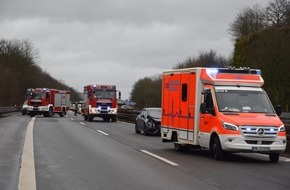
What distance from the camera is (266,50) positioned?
136ft

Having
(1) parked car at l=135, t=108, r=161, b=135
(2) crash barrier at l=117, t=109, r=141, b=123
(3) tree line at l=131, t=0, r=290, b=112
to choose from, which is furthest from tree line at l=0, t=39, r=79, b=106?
(1) parked car at l=135, t=108, r=161, b=135

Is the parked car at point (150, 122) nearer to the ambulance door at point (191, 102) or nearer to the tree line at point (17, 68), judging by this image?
the ambulance door at point (191, 102)

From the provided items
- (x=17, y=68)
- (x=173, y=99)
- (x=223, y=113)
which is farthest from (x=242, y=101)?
(x=17, y=68)

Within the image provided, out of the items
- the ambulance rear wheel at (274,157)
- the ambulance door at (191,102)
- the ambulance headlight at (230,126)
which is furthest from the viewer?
the ambulance door at (191,102)

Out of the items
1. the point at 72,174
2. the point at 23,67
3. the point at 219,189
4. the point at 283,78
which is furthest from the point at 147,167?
the point at 23,67

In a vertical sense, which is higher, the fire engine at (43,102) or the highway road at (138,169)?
the fire engine at (43,102)

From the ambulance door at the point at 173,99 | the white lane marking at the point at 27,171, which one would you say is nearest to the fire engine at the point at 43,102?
the white lane marking at the point at 27,171

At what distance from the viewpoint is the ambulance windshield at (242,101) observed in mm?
14570

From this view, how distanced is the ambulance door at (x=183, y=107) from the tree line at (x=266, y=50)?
25553mm

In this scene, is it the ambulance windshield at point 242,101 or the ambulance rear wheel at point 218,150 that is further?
the ambulance windshield at point 242,101

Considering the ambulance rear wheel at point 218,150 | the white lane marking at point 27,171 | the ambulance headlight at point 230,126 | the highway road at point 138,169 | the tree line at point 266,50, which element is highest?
the tree line at point 266,50

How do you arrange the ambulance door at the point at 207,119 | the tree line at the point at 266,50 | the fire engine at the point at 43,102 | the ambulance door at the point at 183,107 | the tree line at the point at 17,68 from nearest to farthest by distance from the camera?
the ambulance door at the point at 207,119 < the ambulance door at the point at 183,107 < the tree line at the point at 266,50 < the fire engine at the point at 43,102 < the tree line at the point at 17,68

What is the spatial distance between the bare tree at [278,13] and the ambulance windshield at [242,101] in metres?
55.6

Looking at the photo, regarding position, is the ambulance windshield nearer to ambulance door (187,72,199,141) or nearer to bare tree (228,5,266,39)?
ambulance door (187,72,199,141)
